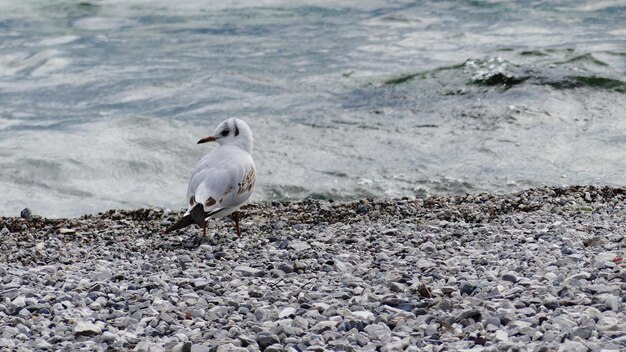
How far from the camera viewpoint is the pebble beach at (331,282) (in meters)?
4.95

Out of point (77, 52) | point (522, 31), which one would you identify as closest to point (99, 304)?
point (77, 52)

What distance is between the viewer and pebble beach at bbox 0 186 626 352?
16.3ft

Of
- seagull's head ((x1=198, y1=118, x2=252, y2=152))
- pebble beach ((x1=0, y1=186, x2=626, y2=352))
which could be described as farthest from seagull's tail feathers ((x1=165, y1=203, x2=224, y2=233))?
seagull's head ((x1=198, y1=118, x2=252, y2=152))

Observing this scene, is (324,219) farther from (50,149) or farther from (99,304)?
(50,149)

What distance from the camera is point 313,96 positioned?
1788 centimetres

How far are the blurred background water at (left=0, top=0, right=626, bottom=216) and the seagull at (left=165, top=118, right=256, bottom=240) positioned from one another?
3.48 metres

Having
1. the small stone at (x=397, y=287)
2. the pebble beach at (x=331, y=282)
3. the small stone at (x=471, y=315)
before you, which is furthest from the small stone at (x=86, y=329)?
the small stone at (x=471, y=315)

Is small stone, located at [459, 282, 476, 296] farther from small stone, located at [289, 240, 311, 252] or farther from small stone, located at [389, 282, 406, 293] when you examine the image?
small stone, located at [289, 240, 311, 252]

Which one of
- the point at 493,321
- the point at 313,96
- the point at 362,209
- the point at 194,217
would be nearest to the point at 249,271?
the point at 194,217

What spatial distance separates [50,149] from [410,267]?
Result: 9.01 m

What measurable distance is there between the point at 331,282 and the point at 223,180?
7.10ft

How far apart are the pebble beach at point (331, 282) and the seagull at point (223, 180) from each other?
0.28 m

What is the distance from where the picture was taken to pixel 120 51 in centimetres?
2294

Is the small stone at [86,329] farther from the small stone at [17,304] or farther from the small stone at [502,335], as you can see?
the small stone at [502,335]
